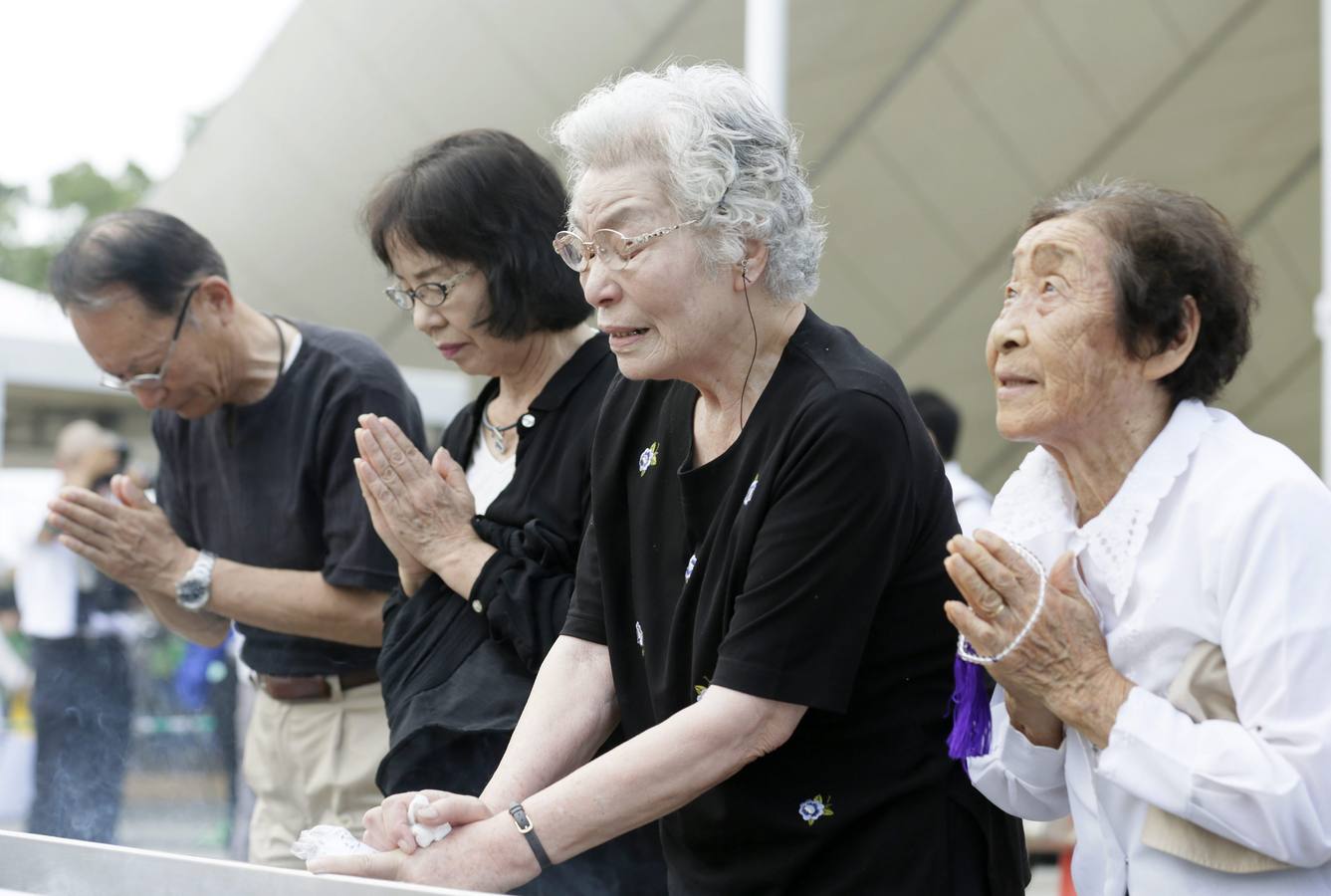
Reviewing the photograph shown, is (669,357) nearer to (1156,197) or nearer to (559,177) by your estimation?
(1156,197)

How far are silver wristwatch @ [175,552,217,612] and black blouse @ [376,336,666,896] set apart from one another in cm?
57

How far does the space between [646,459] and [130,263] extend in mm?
1448

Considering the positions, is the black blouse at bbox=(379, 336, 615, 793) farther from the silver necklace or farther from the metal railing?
the metal railing

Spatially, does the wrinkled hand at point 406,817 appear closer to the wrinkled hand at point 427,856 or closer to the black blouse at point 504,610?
the wrinkled hand at point 427,856

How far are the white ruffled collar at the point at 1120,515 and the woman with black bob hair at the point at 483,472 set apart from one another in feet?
2.63

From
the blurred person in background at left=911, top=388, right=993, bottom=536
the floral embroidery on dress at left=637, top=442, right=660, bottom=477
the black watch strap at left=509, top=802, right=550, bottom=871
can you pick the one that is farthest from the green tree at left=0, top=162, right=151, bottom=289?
the black watch strap at left=509, top=802, right=550, bottom=871

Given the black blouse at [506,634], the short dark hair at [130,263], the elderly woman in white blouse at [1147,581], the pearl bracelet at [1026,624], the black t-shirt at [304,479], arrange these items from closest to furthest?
the elderly woman in white blouse at [1147,581], the pearl bracelet at [1026,624], the black blouse at [506,634], the black t-shirt at [304,479], the short dark hair at [130,263]

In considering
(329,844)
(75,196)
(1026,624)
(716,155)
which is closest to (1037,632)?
(1026,624)

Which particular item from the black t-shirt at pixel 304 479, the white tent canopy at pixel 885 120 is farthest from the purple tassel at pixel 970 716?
the white tent canopy at pixel 885 120

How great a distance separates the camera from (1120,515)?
1.84 m

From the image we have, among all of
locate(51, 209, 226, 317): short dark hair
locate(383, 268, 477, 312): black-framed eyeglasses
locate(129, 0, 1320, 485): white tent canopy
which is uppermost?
locate(51, 209, 226, 317): short dark hair

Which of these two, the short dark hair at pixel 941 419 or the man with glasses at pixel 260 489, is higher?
the man with glasses at pixel 260 489

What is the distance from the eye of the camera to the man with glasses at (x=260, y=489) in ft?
9.73

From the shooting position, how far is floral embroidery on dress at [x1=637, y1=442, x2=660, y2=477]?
2092mm
